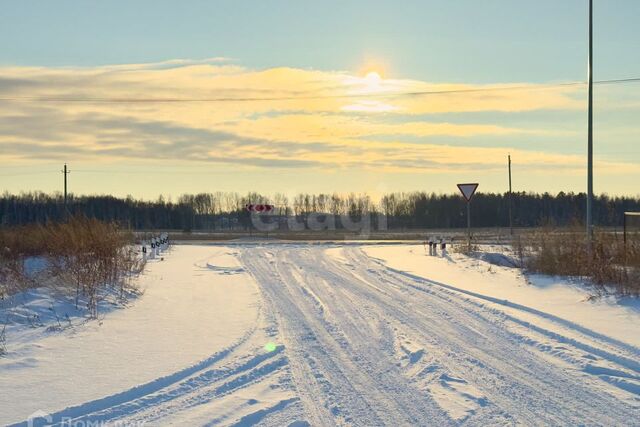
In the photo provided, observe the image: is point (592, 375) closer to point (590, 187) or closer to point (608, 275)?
point (608, 275)

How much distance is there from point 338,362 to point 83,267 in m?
9.39

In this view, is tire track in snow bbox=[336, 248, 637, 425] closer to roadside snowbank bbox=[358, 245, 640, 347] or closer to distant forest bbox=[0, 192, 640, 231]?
roadside snowbank bbox=[358, 245, 640, 347]

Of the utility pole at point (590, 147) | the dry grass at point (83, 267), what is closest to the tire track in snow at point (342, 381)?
the dry grass at point (83, 267)

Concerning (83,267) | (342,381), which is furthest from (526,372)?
(83,267)

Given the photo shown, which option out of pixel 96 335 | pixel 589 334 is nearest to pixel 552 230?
pixel 589 334

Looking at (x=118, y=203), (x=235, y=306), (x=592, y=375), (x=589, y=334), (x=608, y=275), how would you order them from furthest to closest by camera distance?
(x=118, y=203)
(x=608, y=275)
(x=235, y=306)
(x=589, y=334)
(x=592, y=375)

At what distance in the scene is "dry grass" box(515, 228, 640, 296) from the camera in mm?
14914

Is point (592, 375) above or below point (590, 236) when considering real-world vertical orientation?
below

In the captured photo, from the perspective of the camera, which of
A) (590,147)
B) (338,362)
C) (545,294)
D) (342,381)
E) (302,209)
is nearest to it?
(342,381)

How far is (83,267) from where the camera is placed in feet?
50.9

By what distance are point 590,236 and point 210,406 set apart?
1382cm

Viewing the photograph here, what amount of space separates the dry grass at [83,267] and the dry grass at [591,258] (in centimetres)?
1146

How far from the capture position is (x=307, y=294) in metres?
15.6

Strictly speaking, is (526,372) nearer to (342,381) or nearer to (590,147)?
(342,381)
